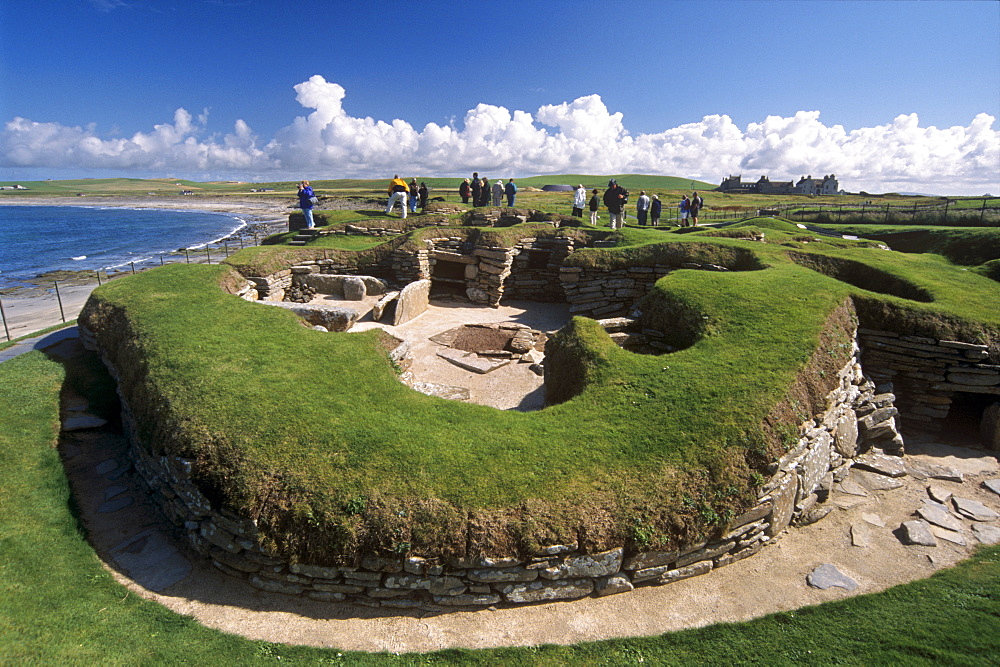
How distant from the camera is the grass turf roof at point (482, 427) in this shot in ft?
18.6

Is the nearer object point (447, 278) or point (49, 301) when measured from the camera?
point (447, 278)

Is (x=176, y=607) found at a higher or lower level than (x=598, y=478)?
lower

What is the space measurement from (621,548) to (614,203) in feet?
58.0

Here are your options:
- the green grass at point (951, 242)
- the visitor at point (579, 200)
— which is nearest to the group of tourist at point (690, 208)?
the visitor at point (579, 200)

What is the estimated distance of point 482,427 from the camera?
23.2 ft

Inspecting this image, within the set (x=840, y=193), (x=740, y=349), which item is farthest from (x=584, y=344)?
(x=840, y=193)

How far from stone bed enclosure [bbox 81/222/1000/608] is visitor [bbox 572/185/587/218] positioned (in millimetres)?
7793

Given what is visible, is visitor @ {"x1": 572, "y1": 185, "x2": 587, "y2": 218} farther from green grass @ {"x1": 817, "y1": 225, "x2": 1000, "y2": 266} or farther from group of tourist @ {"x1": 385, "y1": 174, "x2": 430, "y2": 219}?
green grass @ {"x1": 817, "y1": 225, "x2": 1000, "y2": 266}

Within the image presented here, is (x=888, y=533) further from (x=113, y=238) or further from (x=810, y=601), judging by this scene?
(x=113, y=238)

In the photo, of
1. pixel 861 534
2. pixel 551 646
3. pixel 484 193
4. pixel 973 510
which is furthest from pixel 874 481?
pixel 484 193

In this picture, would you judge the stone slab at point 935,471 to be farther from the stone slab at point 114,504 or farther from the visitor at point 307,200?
the visitor at point 307,200

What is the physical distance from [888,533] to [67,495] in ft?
42.0

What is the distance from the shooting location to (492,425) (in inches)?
280

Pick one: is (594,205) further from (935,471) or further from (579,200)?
(935,471)
